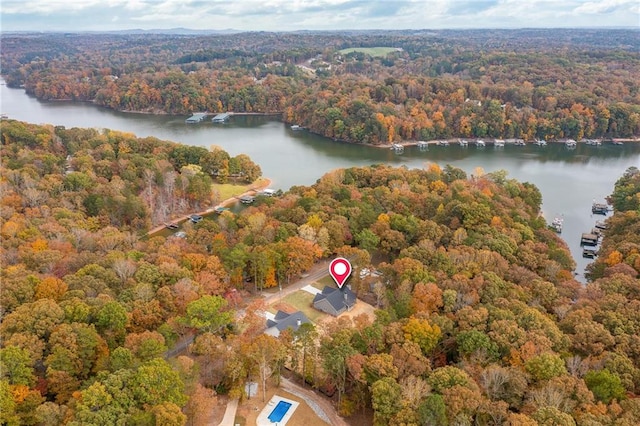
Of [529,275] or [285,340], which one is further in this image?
[529,275]

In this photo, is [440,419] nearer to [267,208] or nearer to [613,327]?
[613,327]

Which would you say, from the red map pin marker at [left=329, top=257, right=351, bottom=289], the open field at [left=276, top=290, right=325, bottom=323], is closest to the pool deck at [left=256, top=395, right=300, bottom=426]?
the open field at [left=276, top=290, right=325, bottom=323]

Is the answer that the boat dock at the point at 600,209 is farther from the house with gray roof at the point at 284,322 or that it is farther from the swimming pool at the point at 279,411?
the swimming pool at the point at 279,411

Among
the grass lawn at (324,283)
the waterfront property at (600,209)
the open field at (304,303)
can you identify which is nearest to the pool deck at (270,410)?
the open field at (304,303)

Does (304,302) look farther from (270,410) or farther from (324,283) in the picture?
(270,410)

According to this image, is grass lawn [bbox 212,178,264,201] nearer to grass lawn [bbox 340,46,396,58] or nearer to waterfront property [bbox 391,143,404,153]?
waterfront property [bbox 391,143,404,153]

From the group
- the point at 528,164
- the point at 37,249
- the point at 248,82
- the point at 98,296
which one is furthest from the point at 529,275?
the point at 248,82
